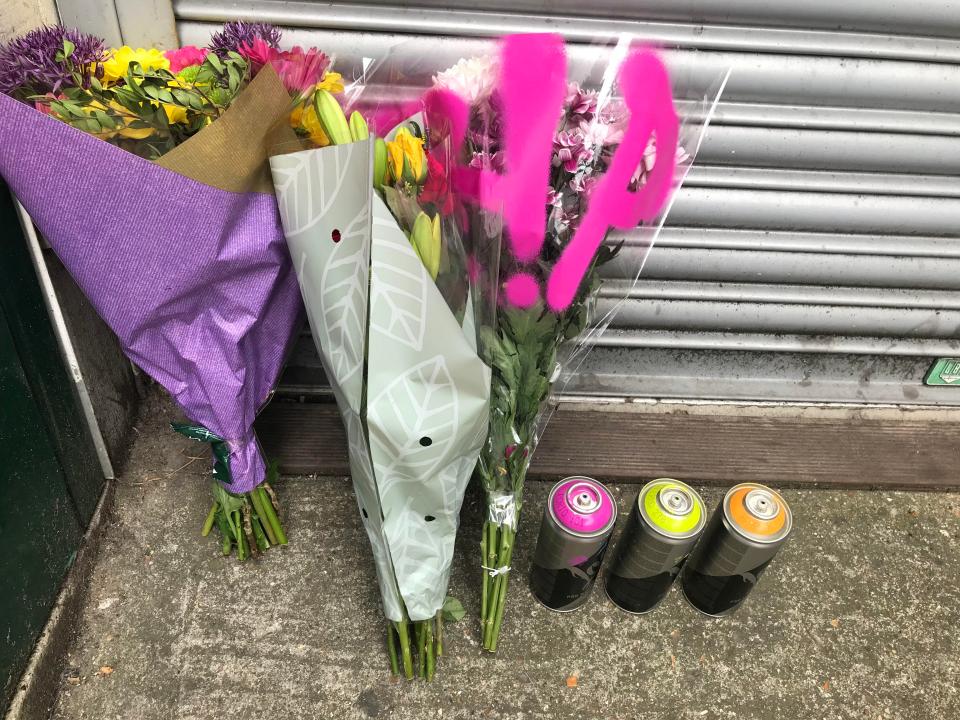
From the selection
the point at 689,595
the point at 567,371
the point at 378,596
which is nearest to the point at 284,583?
the point at 378,596

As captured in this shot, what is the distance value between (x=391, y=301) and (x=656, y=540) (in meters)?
1.09

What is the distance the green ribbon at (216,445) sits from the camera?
1908 millimetres

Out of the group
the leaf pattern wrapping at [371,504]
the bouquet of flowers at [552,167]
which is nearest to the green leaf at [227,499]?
the leaf pattern wrapping at [371,504]

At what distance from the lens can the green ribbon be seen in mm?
1908

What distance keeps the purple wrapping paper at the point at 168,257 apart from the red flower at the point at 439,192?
0.43 meters

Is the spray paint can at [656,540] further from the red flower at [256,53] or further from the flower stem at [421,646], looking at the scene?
the red flower at [256,53]

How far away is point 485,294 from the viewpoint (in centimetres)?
149

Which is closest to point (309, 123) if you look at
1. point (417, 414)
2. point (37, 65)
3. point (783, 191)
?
point (37, 65)

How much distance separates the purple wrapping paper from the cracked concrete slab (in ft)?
2.05

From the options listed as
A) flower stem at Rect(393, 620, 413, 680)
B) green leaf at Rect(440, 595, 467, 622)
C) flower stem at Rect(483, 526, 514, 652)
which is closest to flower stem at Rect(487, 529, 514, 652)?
flower stem at Rect(483, 526, 514, 652)

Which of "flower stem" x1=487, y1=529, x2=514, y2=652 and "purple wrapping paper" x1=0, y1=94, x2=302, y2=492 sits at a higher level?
"purple wrapping paper" x1=0, y1=94, x2=302, y2=492

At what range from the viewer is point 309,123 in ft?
5.41

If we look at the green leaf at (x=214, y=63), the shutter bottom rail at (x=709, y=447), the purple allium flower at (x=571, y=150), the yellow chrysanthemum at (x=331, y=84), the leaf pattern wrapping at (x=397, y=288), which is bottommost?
the shutter bottom rail at (x=709, y=447)

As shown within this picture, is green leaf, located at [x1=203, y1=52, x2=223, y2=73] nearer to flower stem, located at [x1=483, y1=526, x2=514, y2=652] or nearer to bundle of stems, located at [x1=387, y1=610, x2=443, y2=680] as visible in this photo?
flower stem, located at [x1=483, y1=526, x2=514, y2=652]
